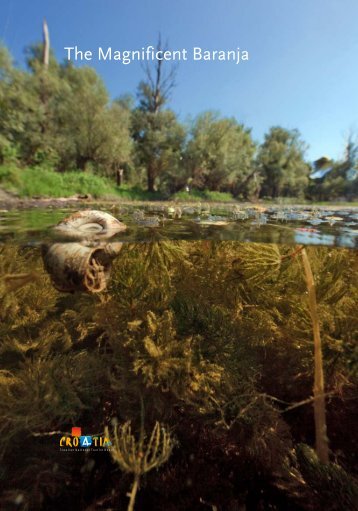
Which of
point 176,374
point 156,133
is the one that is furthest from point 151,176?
point 176,374

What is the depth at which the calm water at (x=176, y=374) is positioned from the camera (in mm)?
2150

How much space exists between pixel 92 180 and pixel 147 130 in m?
12.0

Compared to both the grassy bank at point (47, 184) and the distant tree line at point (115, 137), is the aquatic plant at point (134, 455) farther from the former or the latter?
the distant tree line at point (115, 137)

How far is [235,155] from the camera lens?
3206cm

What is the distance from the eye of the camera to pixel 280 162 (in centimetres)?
4291

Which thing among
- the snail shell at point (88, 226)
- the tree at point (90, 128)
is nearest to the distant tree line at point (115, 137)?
the tree at point (90, 128)

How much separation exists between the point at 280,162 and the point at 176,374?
4805 centimetres

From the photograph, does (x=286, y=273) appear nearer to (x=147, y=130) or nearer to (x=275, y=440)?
(x=275, y=440)

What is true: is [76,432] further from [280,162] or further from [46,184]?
[280,162]

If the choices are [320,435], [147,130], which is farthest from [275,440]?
[147,130]

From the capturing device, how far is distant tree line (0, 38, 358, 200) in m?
21.7

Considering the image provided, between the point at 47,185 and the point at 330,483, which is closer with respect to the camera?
the point at 330,483

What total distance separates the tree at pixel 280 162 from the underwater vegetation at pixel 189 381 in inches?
1725

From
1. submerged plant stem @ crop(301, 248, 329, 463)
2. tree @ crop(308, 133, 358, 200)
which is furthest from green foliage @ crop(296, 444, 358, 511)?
tree @ crop(308, 133, 358, 200)
